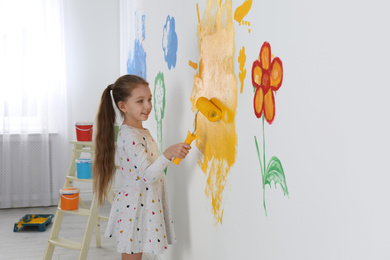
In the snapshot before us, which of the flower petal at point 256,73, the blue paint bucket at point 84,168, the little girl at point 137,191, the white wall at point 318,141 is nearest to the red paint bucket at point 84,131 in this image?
the blue paint bucket at point 84,168

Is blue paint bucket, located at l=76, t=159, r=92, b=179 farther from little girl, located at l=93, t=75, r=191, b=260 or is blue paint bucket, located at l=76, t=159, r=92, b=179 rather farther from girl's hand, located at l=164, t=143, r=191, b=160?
girl's hand, located at l=164, t=143, r=191, b=160

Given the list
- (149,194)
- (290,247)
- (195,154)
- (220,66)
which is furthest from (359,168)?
(149,194)

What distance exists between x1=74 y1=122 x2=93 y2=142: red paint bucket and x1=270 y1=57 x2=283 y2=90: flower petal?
2.03 meters

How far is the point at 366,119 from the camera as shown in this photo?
67 cm

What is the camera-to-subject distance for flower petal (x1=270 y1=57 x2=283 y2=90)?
0.96 meters

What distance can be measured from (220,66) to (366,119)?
761 mm

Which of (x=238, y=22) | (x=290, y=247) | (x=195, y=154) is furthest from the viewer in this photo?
(x=195, y=154)

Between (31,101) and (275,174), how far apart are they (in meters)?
3.39

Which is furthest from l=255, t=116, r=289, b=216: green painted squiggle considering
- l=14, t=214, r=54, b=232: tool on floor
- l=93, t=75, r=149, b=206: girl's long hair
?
l=14, t=214, r=54, b=232: tool on floor

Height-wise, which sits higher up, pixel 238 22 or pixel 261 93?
pixel 238 22

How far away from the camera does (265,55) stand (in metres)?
1.04

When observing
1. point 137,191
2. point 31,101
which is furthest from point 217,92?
point 31,101

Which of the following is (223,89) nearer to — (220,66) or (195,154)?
(220,66)

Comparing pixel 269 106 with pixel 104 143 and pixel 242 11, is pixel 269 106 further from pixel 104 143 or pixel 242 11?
pixel 104 143
